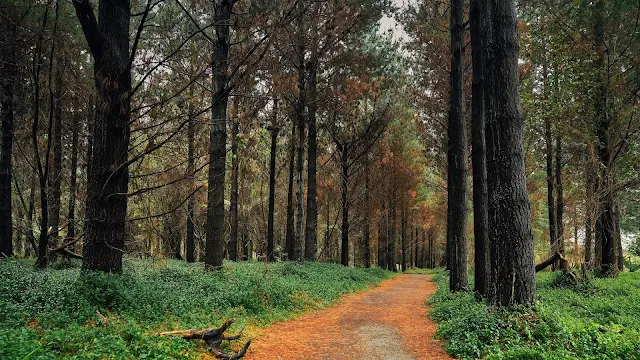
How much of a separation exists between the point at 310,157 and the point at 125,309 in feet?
44.5

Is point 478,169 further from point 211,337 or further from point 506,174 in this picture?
point 211,337

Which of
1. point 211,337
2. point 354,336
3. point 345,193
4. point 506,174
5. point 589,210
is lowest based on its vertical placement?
point 354,336

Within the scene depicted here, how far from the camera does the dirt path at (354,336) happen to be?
5.96m

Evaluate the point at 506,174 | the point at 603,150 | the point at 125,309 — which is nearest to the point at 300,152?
the point at 506,174

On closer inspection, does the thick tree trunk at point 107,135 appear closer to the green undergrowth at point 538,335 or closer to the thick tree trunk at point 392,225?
the green undergrowth at point 538,335

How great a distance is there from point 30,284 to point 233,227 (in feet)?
43.4

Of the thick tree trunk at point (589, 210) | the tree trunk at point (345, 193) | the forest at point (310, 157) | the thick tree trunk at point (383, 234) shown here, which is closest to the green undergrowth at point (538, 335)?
the forest at point (310, 157)

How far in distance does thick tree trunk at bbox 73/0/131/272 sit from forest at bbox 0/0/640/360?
0.04 metres

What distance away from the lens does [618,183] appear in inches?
542

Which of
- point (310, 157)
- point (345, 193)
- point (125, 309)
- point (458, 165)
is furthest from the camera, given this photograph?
point (345, 193)

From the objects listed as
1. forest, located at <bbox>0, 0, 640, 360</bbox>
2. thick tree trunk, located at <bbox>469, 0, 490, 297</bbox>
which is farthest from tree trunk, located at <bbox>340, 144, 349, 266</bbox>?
thick tree trunk, located at <bbox>469, 0, 490, 297</bbox>

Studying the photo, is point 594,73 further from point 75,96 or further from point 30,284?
point 75,96

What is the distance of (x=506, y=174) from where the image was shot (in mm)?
6652

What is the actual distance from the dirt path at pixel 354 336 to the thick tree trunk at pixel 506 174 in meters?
1.66
